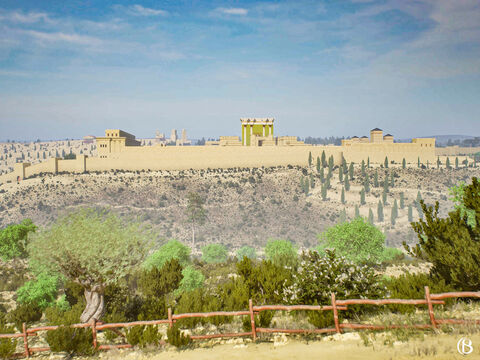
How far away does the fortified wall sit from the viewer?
75.5 m

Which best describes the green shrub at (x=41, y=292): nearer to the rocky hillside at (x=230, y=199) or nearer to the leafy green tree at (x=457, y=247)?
the leafy green tree at (x=457, y=247)

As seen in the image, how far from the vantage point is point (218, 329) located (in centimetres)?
1084

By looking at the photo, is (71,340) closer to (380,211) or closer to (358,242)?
(358,242)

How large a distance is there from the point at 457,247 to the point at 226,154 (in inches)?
2713

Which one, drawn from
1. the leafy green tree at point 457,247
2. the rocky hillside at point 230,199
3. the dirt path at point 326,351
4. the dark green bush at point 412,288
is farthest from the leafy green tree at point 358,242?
the rocky hillside at point 230,199

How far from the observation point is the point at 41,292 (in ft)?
68.6

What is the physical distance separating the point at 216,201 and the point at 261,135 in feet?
77.6

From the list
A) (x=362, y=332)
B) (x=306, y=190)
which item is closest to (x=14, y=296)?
(x=362, y=332)

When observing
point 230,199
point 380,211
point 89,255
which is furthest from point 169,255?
point 380,211

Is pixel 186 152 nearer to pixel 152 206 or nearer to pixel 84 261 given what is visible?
pixel 152 206

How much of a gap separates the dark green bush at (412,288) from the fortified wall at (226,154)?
2627 inches

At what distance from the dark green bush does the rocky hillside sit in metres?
48.6

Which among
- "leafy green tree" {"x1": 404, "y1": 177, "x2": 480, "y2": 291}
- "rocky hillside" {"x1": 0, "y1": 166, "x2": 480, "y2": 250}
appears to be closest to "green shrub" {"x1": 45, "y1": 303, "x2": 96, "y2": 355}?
"leafy green tree" {"x1": 404, "y1": 177, "x2": 480, "y2": 291}

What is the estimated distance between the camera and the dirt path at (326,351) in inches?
280
